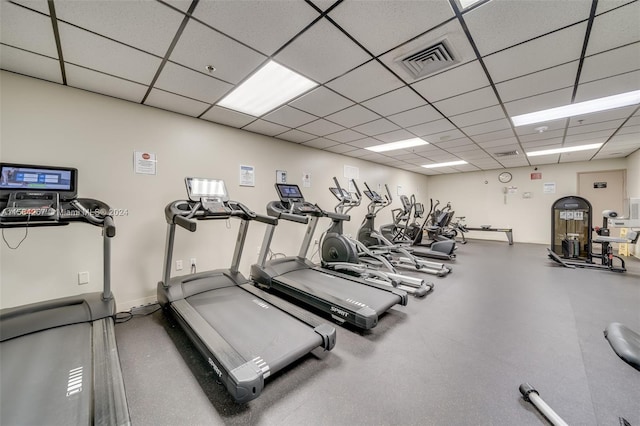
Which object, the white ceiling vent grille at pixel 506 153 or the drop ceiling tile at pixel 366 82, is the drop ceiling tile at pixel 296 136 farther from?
the white ceiling vent grille at pixel 506 153

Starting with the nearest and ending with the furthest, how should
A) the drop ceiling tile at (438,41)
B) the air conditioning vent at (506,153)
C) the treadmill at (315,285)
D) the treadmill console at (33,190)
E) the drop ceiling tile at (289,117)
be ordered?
the drop ceiling tile at (438,41) → the treadmill console at (33,190) → the treadmill at (315,285) → the drop ceiling tile at (289,117) → the air conditioning vent at (506,153)

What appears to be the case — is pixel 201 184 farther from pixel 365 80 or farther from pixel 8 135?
pixel 365 80

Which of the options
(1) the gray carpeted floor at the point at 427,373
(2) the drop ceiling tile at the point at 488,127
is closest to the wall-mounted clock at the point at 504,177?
(2) the drop ceiling tile at the point at 488,127

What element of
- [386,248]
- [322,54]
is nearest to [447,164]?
[386,248]

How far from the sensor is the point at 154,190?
310cm

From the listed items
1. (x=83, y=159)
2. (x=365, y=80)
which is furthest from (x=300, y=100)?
(x=83, y=159)

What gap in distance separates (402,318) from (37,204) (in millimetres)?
3565

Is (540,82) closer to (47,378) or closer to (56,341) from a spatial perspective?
(47,378)

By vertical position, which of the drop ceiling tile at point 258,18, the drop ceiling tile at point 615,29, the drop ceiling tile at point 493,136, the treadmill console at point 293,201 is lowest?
the treadmill console at point 293,201

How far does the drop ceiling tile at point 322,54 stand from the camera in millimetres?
1820

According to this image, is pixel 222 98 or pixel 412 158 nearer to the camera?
pixel 222 98

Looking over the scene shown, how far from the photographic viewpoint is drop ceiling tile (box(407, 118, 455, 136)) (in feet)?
12.2

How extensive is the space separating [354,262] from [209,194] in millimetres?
2455

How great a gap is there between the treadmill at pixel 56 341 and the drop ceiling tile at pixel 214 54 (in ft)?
4.93
